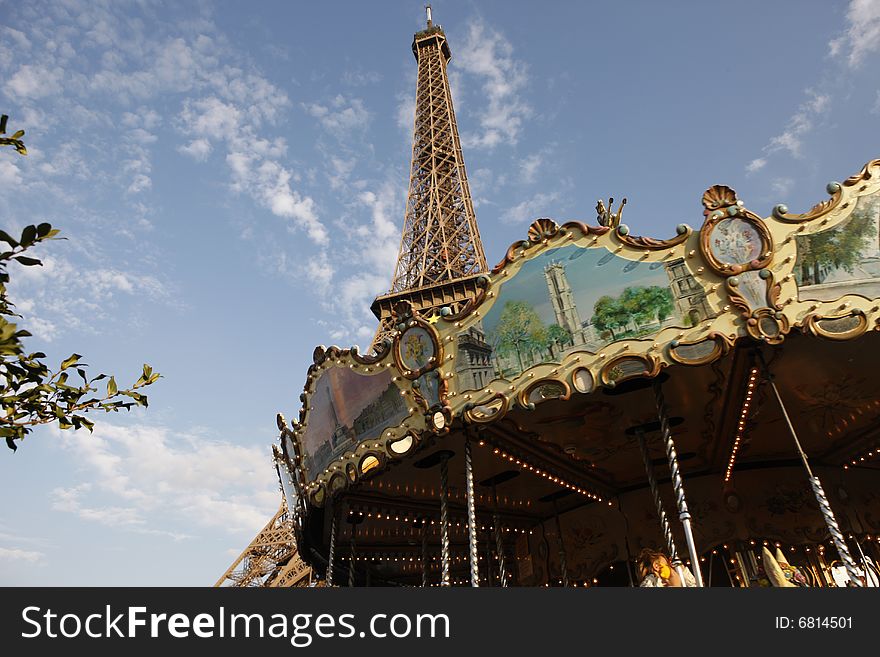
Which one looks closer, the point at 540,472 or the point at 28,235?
the point at 28,235

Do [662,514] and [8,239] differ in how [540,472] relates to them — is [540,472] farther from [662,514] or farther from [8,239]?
[8,239]

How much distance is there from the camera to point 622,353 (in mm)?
7141

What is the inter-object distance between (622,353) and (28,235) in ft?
20.1

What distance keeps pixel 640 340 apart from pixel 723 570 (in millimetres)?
7088

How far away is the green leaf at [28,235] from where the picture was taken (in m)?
2.78

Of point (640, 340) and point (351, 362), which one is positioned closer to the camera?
point (640, 340)

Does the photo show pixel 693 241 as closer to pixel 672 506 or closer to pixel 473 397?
pixel 473 397

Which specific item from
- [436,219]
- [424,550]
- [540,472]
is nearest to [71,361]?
[540,472]

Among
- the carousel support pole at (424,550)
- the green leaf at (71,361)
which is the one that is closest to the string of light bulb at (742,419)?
the carousel support pole at (424,550)

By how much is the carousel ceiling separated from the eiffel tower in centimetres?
1736
